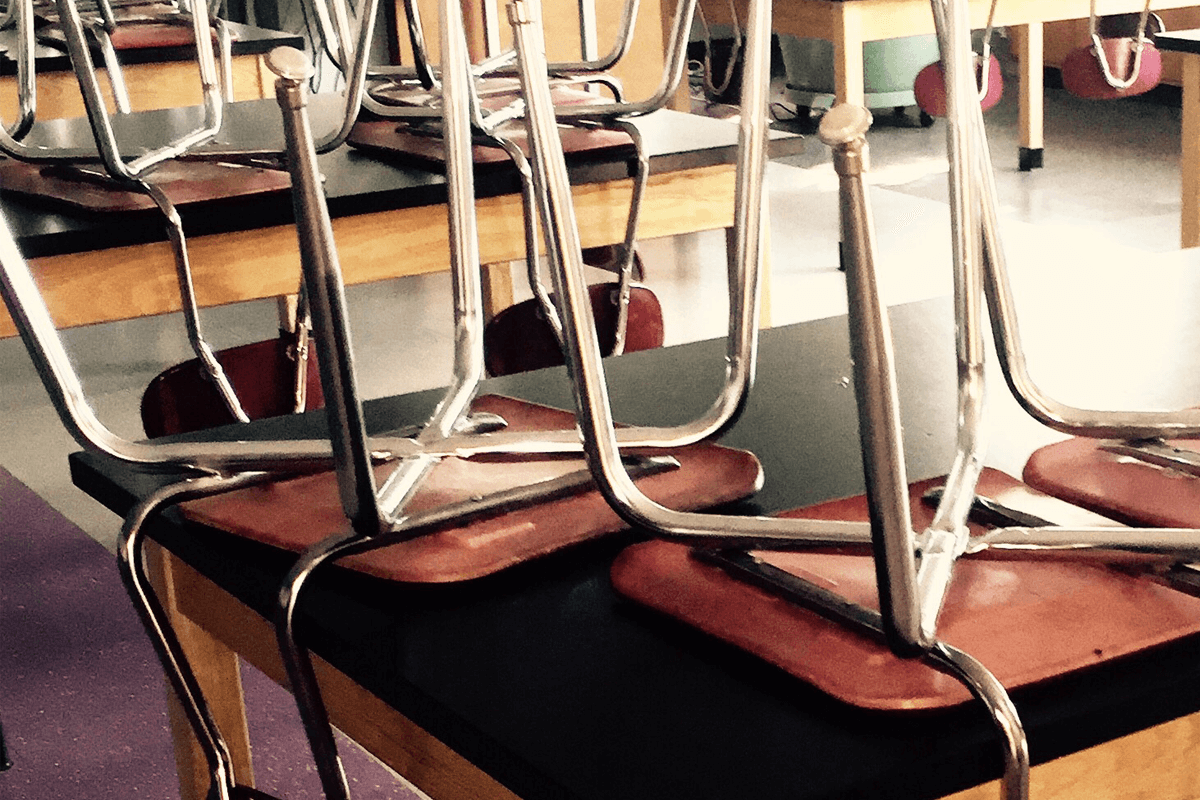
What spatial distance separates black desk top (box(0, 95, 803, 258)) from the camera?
1.39 m

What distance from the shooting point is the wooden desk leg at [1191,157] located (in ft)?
10.2

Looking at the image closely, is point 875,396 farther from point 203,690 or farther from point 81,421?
point 203,690

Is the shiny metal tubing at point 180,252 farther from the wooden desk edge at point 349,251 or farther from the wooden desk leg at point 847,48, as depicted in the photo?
the wooden desk leg at point 847,48

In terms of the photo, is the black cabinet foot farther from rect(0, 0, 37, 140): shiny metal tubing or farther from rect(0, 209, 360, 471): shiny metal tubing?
rect(0, 209, 360, 471): shiny metal tubing

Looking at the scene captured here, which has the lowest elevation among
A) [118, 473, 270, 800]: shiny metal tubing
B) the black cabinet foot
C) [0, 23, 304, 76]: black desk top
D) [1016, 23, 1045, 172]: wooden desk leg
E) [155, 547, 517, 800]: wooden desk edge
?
the black cabinet foot

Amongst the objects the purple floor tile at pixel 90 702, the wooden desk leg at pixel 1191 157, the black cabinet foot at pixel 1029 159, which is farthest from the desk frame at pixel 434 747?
the black cabinet foot at pixel 1029 159

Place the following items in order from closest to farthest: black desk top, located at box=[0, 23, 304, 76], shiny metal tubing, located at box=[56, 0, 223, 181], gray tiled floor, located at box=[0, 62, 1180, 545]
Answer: shiny metal tubing, located at box=[56, 0, 223, 181]
black desk top, located at box=[0, 23, 304, 76]
gray tiled floor, located at box=[0, 62, 1180, 545]

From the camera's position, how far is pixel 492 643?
570 millimetres

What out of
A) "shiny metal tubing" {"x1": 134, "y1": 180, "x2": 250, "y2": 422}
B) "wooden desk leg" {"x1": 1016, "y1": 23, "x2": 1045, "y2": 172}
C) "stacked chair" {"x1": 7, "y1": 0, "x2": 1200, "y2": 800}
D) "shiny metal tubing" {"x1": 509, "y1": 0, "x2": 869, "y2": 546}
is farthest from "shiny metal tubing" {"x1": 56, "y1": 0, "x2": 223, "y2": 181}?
"wooden desk leg" {"x1": 1016, "y1": 23, "x2": 1045, "y2": 172}

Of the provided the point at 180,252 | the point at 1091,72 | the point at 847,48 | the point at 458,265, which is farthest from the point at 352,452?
the point at 847,48

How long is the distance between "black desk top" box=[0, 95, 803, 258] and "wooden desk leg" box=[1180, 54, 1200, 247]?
1.63 meters

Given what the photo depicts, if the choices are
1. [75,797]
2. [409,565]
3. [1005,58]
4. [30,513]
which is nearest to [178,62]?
[30,513]

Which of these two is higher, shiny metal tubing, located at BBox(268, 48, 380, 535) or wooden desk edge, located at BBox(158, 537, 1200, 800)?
shiny metal tubing, located at BBox(268, 48, 380, 535)

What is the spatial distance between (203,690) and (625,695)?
0.50 m
